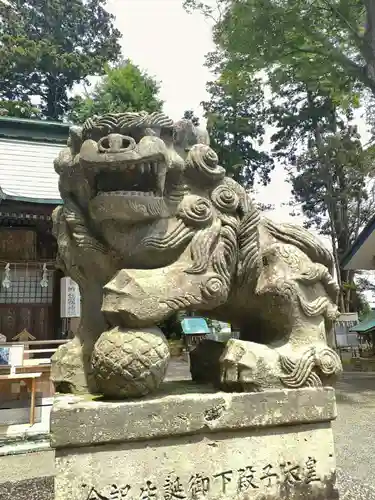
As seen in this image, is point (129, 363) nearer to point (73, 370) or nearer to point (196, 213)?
point (73, 370)

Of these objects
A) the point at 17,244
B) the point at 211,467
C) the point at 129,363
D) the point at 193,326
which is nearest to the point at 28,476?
the point at 211,467

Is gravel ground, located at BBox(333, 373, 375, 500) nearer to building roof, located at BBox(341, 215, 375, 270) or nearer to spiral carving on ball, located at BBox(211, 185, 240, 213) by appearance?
spiral carving on ball, located at BBox(211, 185, 240, 213)

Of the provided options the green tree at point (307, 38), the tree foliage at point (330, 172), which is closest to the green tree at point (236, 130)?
the tree foliage at point (330, 172)

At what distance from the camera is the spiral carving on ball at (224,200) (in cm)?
216

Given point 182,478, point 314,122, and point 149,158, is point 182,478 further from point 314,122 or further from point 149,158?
point 314,122

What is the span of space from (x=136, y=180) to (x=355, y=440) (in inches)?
164

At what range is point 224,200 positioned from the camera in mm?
2166

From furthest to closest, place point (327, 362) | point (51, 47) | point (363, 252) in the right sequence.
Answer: point (51, 47) → point (363, 252) → point (327, 362)

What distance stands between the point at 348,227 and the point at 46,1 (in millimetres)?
17753

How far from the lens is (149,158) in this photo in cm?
190

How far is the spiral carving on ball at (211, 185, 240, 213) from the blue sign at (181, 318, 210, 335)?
37.4 ft

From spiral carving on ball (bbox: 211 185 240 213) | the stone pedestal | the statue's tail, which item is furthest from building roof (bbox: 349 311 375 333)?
spiral carving on ball (bbox: 211 185 240 213)

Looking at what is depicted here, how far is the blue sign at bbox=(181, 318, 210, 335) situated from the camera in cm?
1333

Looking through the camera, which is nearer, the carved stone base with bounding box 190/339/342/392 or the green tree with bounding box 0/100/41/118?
the carved stone base with bounding box 190/339/342/392
